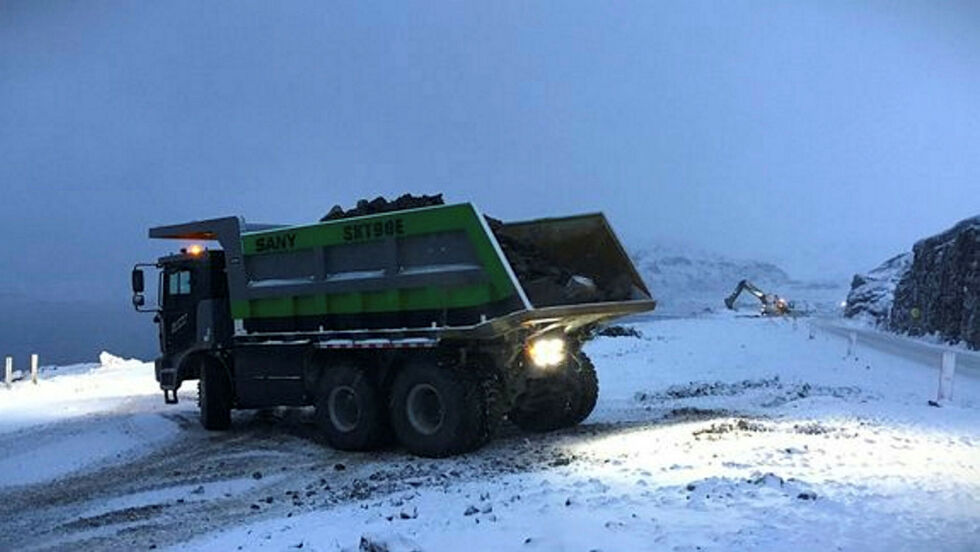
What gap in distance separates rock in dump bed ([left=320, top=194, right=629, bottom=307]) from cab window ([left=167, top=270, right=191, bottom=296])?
11.9 ft

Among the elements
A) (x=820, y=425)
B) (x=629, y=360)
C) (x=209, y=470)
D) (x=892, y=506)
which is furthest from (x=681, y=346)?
(x=892, y=506)

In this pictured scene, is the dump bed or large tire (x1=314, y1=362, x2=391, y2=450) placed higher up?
the dump bed

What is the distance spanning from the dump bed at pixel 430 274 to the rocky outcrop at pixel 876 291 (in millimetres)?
45402

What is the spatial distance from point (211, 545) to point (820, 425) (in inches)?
283

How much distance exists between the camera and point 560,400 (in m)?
11.6

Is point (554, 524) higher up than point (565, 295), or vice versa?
point (565, 295)

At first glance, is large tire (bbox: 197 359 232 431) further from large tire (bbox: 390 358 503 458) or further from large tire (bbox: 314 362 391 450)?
large tire (bbox: 390 358 503 458)

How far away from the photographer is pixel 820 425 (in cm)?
1021

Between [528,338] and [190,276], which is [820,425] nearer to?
[528,338]

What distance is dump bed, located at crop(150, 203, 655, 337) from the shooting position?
950cm

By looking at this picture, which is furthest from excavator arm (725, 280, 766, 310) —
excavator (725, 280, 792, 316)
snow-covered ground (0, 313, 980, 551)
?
snow-covered ground (0, 313, 980, 551)

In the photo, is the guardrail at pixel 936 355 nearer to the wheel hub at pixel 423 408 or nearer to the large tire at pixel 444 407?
the large tire at pixel 444 407

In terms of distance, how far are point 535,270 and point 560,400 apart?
6.85ft

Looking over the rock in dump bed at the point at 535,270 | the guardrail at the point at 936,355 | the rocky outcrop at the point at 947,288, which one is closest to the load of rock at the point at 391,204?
the rock in dump bed at the point at 535,270
